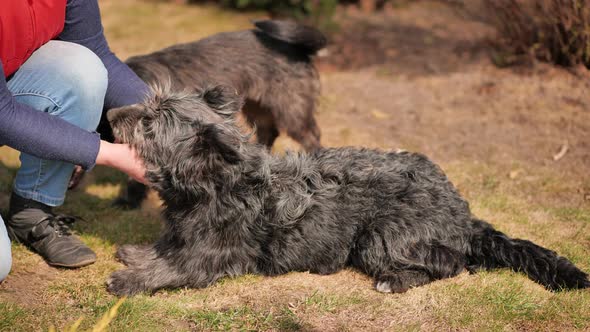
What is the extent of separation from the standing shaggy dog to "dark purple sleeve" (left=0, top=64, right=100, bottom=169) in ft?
4.84

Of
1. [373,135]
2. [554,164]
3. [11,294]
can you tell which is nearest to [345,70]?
[373,135]

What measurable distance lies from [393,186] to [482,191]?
1516 millimetres

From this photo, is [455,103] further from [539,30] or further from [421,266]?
[421,266]

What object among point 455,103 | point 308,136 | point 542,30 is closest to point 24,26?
point 308,136

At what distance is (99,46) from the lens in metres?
3.93

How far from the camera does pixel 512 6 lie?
6.70m

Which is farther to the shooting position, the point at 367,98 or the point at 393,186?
the point at 367,98

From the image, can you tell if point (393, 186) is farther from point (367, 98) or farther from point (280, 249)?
point (367, 98)

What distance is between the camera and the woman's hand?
3170 millimetres

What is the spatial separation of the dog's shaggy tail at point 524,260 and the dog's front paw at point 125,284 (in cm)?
192

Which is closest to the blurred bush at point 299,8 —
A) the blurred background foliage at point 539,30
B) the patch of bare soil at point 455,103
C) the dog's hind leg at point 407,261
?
the blurred background foliage at point 539,30

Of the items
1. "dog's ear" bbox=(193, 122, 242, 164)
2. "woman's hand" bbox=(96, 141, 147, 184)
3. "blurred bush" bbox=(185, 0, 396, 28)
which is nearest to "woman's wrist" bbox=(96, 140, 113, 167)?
"woman's hand" bbox=(96, 141, 147, 184)

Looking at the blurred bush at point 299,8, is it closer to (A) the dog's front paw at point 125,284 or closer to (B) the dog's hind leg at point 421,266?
(B) the dog's hind leg at point 421,266

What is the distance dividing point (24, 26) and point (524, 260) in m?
3.01
